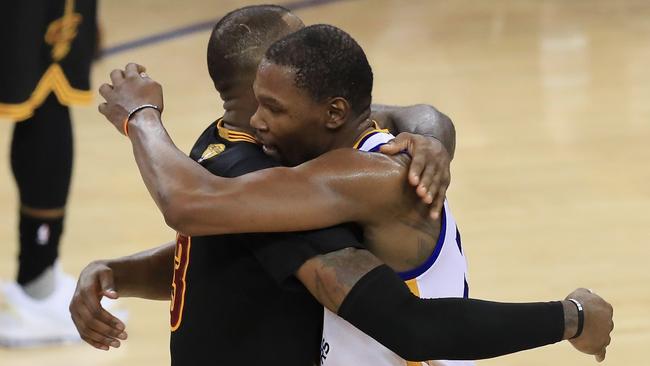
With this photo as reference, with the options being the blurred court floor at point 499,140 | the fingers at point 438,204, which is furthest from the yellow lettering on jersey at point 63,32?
the fingers at point 438,204

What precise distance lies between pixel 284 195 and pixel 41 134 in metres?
2.13

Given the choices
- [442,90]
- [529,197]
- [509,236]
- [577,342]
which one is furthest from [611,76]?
[577,342]

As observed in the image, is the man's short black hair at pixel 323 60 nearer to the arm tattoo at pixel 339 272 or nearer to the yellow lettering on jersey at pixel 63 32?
the arm tattoo at pixel 339 272

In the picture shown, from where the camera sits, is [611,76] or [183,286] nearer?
[183,286]

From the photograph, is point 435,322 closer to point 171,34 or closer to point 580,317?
point 580,317

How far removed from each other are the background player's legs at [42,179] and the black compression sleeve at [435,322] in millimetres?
2176

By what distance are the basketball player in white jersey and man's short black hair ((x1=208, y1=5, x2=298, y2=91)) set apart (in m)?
0.16

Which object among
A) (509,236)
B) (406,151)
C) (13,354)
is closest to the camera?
(406,151)

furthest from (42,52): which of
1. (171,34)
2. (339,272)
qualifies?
(171,34)

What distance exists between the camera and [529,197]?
4727mm

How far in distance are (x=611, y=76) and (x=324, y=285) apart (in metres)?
4.69

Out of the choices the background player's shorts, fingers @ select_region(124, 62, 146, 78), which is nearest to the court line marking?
the background player's shorts

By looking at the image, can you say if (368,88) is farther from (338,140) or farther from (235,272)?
(235,272)

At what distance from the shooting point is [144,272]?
7.40ft
